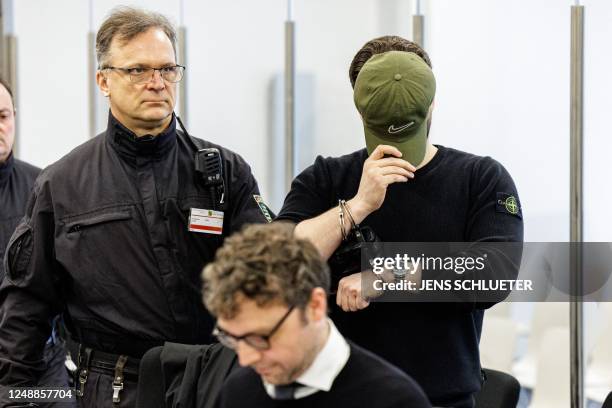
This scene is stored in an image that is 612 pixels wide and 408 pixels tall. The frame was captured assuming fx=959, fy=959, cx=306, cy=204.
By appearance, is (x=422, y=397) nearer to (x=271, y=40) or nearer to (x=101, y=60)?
(x=101, y=60)

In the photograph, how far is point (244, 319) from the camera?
169 cm

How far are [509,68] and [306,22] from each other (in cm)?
145

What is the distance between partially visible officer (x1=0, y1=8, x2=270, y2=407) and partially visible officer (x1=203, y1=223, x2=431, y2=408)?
0.96m

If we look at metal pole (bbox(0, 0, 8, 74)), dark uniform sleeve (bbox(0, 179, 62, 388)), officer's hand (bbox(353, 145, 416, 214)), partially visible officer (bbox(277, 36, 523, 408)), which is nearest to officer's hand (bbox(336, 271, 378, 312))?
partially visible officer (bbox(277, 36, 523, 408))

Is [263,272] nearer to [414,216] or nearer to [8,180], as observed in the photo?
[414,216]

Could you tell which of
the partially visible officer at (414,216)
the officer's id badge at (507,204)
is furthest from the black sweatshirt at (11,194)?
the officer's id badge at (507,204)

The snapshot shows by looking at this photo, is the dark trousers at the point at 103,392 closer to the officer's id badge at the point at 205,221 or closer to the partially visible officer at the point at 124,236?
the partially visible officer at the point at 124,236

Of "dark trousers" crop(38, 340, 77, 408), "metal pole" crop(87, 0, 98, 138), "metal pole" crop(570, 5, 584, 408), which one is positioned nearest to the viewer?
"dark trousers" crop(38, 340, 77, 408)

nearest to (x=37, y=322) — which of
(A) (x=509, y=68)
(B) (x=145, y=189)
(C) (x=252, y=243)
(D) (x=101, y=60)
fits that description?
(B) (x=145, y=189)

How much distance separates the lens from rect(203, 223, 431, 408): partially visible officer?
169cm

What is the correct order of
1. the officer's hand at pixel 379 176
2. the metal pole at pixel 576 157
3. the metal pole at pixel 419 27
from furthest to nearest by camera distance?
the metal pole at pixel 419 27 < the metal pole at pixel 576 157 < the officer's hand at pixel 379 176

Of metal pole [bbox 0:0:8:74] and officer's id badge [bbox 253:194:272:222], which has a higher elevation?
metal pole [bbox 0:0:8:74]

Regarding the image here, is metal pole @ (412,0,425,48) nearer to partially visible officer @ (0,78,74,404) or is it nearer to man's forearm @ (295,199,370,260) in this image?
partially visible officer @ (0,78,74,404)

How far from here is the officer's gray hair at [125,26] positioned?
2783 mm
